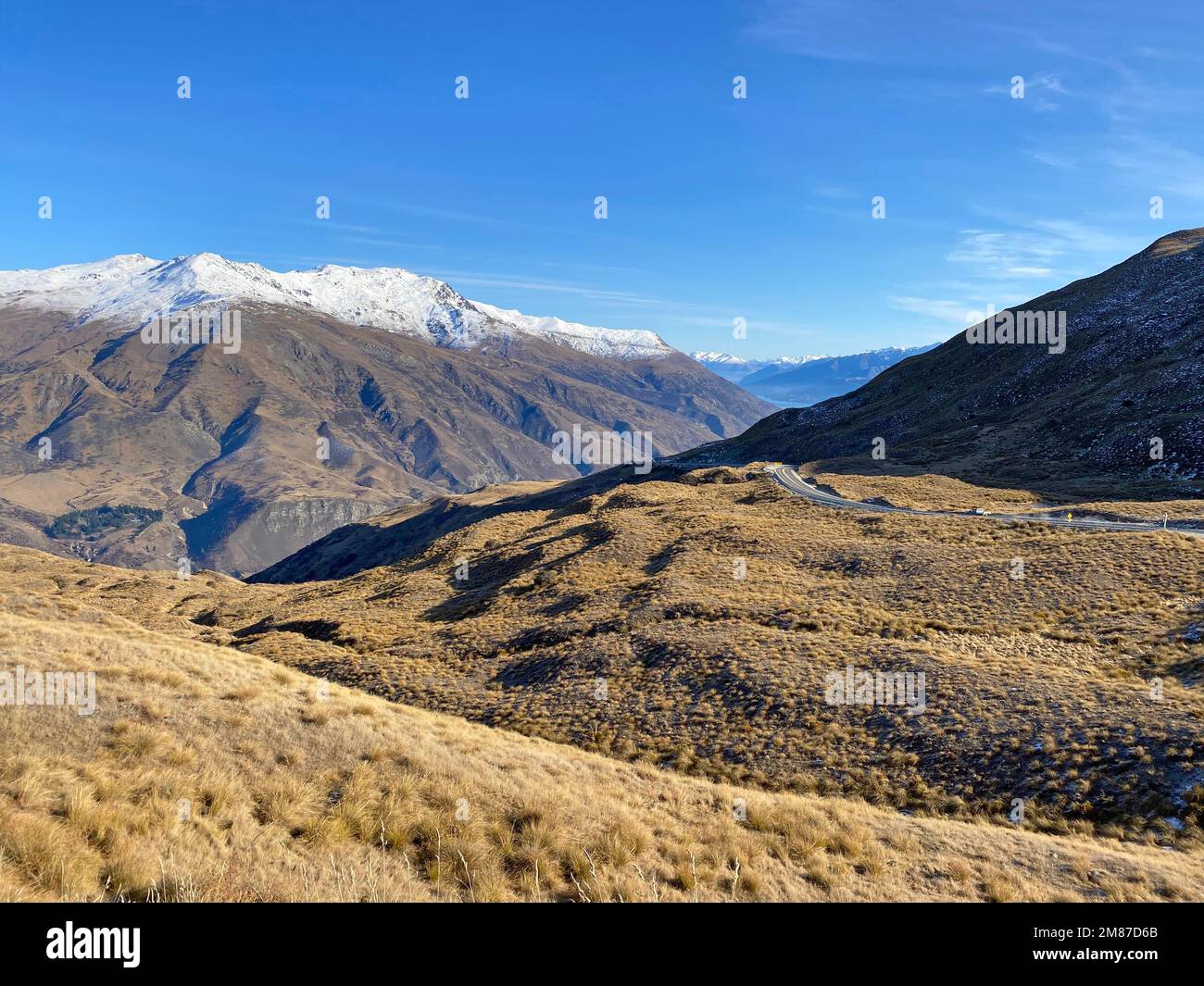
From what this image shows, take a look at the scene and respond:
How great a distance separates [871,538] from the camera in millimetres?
45062

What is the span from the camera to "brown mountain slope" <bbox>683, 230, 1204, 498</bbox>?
71000 millimetres

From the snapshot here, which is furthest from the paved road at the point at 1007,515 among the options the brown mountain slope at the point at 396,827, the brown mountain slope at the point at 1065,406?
the brown mountain slope at the point at 396,827

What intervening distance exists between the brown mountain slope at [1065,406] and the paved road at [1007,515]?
17893 millimetres

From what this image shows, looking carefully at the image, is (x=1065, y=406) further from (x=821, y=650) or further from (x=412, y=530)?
(x=412, y=530)

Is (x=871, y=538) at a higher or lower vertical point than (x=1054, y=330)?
lower

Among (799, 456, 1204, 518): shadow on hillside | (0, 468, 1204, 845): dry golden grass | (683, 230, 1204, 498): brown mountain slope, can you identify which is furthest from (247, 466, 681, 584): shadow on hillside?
(0, 468, 1204, 845): dry golden grass

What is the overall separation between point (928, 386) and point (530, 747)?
133m

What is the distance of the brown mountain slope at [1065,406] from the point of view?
71.0 meters

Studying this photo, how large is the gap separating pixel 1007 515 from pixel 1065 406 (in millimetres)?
56349

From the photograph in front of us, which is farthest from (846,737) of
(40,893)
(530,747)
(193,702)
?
(40,893)

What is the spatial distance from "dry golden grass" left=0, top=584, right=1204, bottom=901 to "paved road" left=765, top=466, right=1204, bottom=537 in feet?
114

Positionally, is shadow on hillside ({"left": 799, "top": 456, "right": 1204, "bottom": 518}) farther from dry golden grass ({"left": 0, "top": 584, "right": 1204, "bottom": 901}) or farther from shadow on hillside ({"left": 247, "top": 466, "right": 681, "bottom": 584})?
dry golden grass ({"left": 0, "top": 584, "right": 1204, "bottom": 901})

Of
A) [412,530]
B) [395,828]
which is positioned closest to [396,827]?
[395,828]
